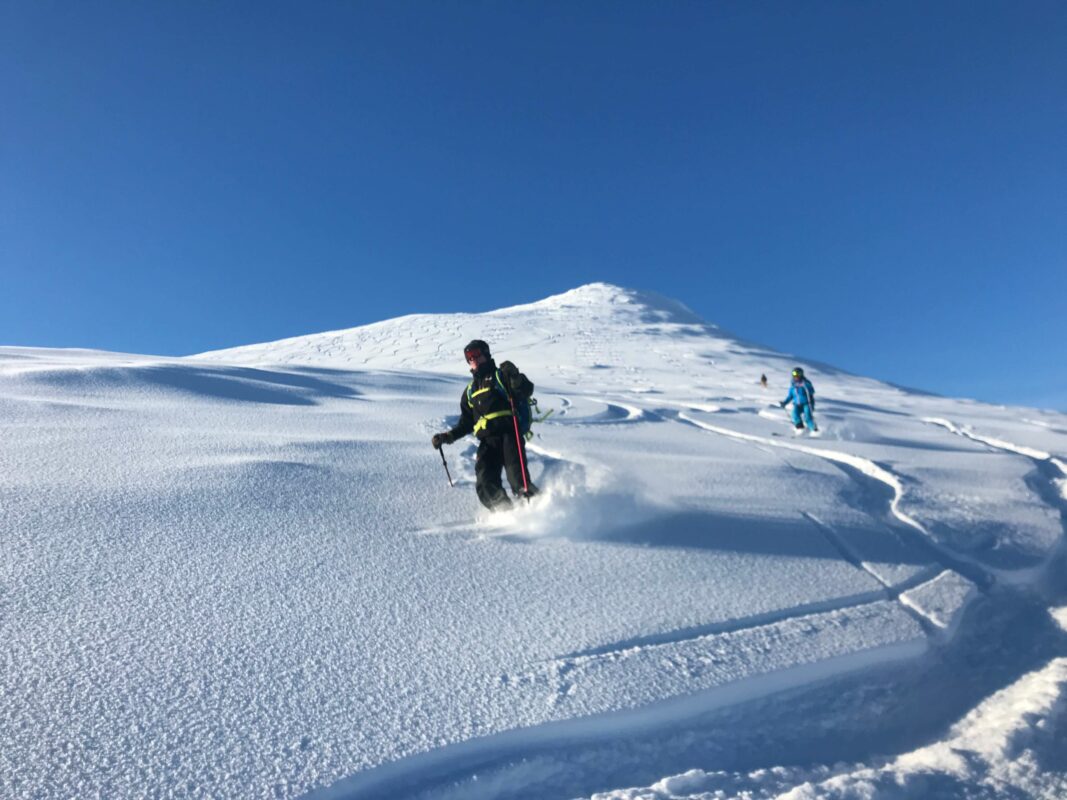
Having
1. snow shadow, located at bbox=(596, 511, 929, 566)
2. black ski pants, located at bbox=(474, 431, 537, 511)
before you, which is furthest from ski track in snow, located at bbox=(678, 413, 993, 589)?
black ski pants, located at bbox=(474, 431, 537, 511)

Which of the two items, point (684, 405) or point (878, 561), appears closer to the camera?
point (878, 561)

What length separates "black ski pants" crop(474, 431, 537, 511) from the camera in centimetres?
600

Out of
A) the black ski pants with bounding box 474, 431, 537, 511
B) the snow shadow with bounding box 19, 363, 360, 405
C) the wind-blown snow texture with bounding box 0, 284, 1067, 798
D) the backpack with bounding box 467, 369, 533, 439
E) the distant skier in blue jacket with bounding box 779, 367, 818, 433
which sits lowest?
the wind-blown snow texture with bounding box 0, 284, 1067, 798

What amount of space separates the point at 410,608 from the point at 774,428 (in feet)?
40.1

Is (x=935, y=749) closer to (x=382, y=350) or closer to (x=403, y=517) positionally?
(x=403, y=517)

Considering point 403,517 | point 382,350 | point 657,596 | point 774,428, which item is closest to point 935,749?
point 657,596

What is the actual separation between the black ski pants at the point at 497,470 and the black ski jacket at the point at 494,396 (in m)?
0.08

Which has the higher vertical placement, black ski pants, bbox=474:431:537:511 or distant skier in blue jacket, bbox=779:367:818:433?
distant skier in blue jacket, bbox=779:367:818:433

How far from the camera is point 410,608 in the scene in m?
3.93

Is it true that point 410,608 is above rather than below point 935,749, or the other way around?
above

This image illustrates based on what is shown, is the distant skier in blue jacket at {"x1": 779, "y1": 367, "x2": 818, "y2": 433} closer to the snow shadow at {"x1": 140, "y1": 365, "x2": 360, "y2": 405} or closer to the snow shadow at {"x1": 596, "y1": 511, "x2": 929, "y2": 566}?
the snow shadow at {"x1": 596, "y1": 511, "x2": 929, "y2": 566}

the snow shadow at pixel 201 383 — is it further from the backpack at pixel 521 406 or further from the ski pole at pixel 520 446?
the ski pole at pixel 520 446

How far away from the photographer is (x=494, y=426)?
20.7ft

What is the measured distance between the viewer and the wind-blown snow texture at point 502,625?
108 inches
